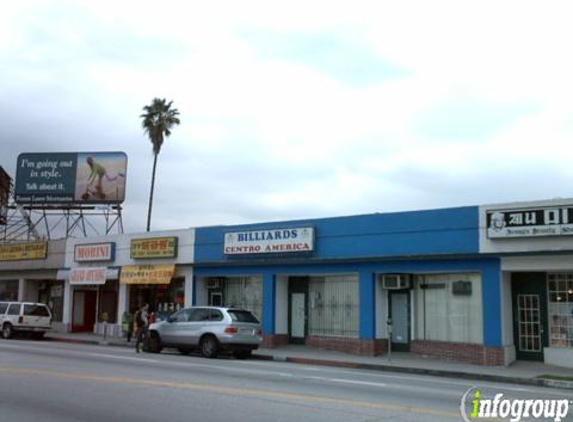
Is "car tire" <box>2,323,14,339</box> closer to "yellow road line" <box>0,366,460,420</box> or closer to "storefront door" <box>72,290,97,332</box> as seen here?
"storefront door" <box>72,290,97,332</box>

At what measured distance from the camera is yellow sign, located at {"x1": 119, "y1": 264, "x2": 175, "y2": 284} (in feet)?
102

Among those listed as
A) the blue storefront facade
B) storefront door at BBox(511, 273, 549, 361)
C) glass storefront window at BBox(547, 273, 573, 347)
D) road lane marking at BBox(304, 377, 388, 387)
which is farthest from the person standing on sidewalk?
glass storefront window at BBox(547, 273, 573, 347)

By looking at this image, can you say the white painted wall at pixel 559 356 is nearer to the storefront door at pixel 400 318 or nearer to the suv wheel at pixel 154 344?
the storefront door at pixel 400 318

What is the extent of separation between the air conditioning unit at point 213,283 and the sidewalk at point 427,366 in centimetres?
496

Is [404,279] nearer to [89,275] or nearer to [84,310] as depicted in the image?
[89,275]

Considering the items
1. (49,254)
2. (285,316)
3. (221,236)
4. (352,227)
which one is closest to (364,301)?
(352,227)

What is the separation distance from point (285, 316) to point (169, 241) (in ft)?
21.9

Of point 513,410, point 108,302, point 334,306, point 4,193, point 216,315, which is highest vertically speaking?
point 4,193

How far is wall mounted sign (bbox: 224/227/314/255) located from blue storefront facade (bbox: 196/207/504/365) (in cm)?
4

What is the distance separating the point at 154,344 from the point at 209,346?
8.73ft

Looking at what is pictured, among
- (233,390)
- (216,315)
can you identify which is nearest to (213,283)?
(216,315)

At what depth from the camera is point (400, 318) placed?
25.2 metres

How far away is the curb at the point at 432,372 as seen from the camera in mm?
17719

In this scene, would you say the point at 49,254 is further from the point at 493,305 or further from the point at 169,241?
the point at 493,305
